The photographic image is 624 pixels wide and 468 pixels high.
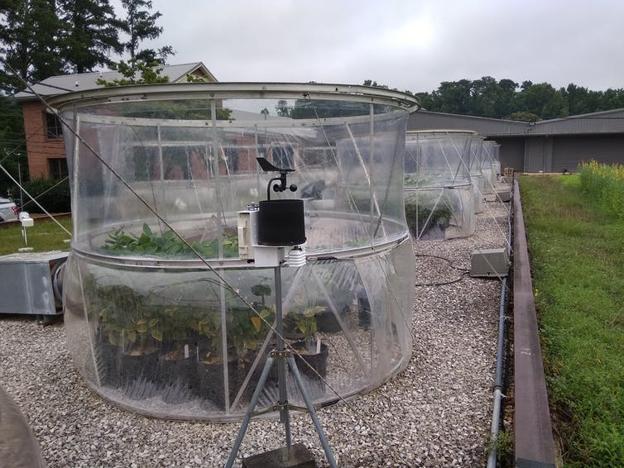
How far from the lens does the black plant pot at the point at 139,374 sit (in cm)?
386

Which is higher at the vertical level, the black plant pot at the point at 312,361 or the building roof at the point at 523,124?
the building roof at the point at 523,124

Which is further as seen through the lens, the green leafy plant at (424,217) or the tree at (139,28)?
the tree at (139,28)

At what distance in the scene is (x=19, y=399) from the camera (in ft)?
14.0

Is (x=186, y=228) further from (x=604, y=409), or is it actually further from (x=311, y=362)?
(x=604, y=409)

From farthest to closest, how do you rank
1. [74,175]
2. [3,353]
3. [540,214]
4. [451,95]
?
[451,95], [540,214], [3,353], [74,175]

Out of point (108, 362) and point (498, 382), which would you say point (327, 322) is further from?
point (108, 362)

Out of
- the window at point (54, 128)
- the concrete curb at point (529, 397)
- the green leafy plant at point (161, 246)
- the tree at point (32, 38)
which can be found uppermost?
the tree at point (32, 38)

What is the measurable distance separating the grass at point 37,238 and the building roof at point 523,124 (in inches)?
1088

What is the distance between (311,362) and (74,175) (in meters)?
2.58

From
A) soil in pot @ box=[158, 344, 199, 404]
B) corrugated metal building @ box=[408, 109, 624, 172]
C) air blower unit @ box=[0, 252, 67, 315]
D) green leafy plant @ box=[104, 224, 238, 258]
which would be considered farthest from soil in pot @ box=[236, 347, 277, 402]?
corrugated metal building @ box=[408, 109, 624, 172]

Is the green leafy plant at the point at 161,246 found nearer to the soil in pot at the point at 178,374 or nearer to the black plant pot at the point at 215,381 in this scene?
the soil in pot at the point at 178,374

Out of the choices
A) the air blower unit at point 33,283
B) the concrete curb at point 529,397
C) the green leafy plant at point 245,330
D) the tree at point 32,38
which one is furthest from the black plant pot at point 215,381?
the tree at point 32,38

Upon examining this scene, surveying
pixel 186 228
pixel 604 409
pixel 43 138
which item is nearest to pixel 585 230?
pixel 604 409

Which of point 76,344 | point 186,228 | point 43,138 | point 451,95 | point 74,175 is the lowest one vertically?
point 76,344
